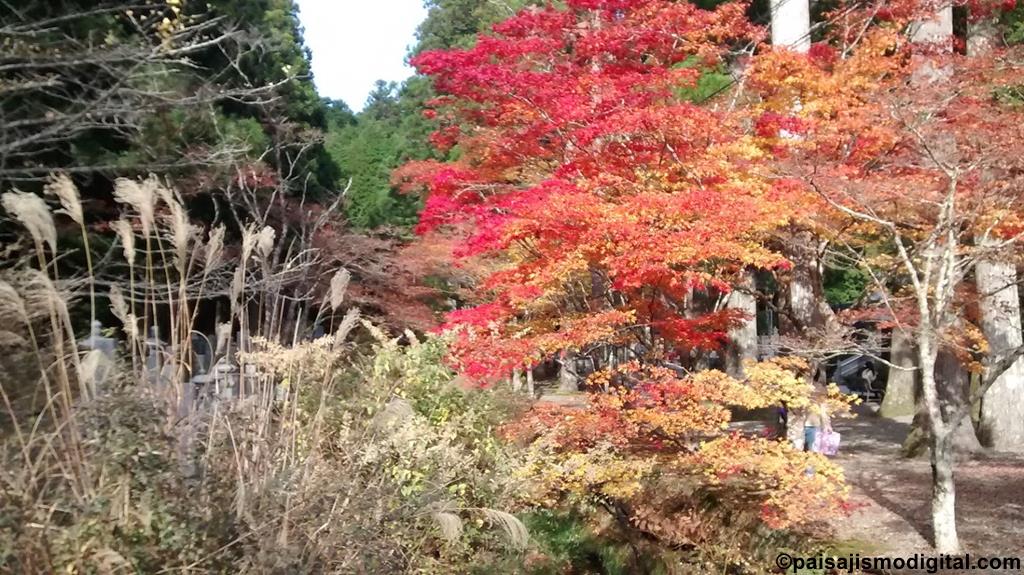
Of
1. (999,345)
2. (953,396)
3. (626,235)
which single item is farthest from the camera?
(953,396)

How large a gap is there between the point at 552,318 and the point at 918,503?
3489mm

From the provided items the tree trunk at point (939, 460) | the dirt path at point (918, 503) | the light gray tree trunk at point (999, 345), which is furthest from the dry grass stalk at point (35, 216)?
the light gray tree trunk at point (999, 345)

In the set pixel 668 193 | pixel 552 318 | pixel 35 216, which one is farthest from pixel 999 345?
pixel 35 216

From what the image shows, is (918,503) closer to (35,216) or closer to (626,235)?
(626,235)

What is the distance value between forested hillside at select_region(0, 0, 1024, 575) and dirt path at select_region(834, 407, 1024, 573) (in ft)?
0.16

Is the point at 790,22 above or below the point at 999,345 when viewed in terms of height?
above

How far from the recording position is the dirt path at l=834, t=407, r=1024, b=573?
6.32 metres

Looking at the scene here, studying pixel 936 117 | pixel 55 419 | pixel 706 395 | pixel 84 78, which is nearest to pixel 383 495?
pixel 55 419

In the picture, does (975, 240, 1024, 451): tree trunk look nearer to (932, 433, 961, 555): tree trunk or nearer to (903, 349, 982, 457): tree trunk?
(903, 349, 982, 457): tree trunk

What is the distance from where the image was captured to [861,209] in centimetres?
635

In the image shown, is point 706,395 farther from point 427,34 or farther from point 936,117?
point 427,34

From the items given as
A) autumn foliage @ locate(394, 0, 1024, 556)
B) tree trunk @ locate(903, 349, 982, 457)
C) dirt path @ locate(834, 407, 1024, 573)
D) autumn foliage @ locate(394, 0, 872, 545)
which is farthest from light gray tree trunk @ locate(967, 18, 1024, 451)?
autumn foliage @ locate(394, 0, 872, 545)

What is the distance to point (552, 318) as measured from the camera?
7781mm

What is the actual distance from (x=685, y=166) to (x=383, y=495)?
4575mm
